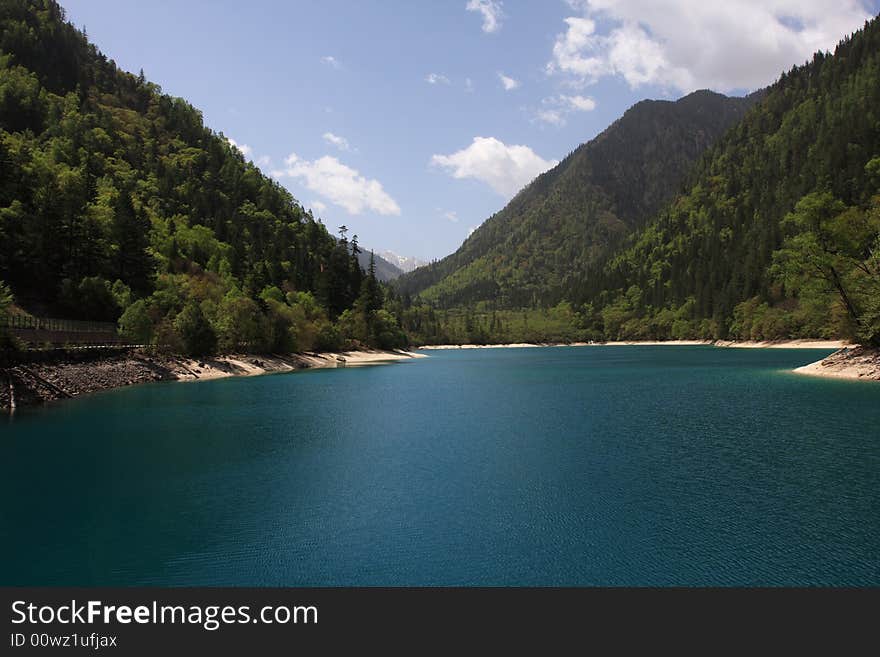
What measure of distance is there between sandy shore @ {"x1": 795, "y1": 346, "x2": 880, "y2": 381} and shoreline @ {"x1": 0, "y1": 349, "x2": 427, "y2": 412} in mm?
96695

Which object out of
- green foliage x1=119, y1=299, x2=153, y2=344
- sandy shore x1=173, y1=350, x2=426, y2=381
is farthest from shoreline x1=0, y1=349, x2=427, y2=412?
green foliage x1=119, y1=299, x2=153, y2=344

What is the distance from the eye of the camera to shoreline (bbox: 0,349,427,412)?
58.3 m

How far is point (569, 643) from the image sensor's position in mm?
14008

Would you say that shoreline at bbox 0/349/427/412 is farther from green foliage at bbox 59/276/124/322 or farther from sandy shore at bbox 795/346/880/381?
sandy shore at bbox 795/346/880/381

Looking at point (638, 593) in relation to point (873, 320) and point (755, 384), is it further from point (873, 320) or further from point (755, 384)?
point (873, 320)

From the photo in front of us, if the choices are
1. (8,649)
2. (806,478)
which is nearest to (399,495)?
(8,649)

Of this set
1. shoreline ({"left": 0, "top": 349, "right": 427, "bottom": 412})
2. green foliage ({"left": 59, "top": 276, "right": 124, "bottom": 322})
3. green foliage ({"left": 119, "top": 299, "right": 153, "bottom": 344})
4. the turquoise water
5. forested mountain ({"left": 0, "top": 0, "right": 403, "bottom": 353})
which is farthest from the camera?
forested mountain ({"left": 0, "top": 0, "right": 403, "bottom": 353})

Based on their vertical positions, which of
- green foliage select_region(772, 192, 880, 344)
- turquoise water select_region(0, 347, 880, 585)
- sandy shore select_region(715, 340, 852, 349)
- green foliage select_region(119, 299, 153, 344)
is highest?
green foliage select_region(772, 192, 880, 344)

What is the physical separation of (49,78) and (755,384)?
23745cm

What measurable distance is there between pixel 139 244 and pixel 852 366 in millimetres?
129279

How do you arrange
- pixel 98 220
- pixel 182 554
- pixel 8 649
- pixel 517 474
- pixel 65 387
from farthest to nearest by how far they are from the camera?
1. pixel 98 220
2. pixel 65 387
3. pixel 517 474
4. pixel 182 554
5. pixel 8 649

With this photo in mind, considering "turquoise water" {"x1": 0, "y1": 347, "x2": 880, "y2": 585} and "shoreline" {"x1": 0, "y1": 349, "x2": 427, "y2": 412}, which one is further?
"shoreline" {"x1": 0, "y1": 349, "x2": 427, "y2": 412}

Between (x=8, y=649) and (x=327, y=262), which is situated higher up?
(x=327, y=262)

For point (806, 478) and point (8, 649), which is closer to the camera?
point (8, 649)
